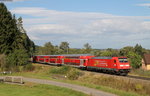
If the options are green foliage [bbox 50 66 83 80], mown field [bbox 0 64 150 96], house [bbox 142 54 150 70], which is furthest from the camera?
house [bbox 142 54 150 70]

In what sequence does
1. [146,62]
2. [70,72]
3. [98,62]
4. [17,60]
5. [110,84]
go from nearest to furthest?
[110,84] < [70,72] < [98,62] < [17,60] < [146,62]

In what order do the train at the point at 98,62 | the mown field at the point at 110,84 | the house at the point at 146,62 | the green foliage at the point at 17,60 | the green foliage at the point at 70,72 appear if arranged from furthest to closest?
1. the house at the point at 146,62
2. the green foliage at the point at 17,60
3. the train at the point at 98,62
4. the green foliage at the point at 70,72
5. the mown field at the point at 110,84

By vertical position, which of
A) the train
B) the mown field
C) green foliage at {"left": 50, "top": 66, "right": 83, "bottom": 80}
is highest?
the train

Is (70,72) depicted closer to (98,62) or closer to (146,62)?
(98,62)

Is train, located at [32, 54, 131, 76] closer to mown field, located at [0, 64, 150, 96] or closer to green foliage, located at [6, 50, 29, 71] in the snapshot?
mown field, located at [0, 64, 150, 96]

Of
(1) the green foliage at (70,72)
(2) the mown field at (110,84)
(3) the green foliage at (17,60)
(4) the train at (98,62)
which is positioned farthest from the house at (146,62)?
(2) the mown field at (110,84)

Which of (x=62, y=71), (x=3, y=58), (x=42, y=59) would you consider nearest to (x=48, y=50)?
(x=42, y=59)

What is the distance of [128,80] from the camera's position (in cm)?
3111

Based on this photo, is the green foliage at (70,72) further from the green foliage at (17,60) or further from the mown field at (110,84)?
the green foliage at (17,60)

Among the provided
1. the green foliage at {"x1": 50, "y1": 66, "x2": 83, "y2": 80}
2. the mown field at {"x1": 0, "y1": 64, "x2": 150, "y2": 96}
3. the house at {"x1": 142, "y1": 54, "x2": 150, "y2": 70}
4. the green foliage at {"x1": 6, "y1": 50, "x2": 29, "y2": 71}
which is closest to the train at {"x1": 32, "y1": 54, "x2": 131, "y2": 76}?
the mown field at {"x1": 0, "y1": 64, "x2": 150, "y2": 96}

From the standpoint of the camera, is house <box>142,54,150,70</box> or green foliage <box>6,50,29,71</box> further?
house <box>142,54,150,70</box>

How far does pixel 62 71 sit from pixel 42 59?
38.4 m

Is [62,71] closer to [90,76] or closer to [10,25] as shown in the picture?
[90,76]

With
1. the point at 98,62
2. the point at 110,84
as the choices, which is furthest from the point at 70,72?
the point at 98,62
